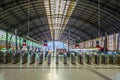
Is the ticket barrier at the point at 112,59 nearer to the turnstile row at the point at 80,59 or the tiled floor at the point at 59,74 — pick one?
the turnstile row at the point at 80,59

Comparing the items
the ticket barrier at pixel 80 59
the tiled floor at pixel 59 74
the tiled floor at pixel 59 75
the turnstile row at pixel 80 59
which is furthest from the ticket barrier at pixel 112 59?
the tiled floor at pixel 59 75

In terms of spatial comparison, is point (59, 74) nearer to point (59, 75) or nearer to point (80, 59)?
point (59, 75)

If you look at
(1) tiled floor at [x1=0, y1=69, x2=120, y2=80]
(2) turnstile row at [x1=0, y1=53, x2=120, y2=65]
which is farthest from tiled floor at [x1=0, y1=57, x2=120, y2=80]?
(2) turnstile row at [x1=0, y1=53, x2=120, y2=65]

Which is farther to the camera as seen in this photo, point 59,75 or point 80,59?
point 80,59

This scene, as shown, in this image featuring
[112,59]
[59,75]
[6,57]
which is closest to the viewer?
[59,75]

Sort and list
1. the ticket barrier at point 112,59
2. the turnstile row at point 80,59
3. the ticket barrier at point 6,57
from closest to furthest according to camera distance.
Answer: the ticket barrier at point 6,57
the turnstile row at point 80,59
the ticket barrier at point 112,59

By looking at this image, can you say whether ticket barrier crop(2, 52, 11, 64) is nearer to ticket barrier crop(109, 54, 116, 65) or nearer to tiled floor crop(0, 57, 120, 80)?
tiled floor crop(0, 57, 120, 80)

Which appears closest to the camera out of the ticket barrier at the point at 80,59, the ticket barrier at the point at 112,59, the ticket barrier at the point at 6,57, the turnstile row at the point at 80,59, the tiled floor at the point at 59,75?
the tiled floor at the point at 59,75

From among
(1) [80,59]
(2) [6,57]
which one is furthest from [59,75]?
(2) [6,57]

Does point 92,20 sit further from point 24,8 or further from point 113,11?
point 24,8

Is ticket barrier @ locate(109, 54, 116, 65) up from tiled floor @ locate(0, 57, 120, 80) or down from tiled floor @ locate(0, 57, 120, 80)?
up

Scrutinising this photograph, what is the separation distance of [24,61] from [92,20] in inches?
1144

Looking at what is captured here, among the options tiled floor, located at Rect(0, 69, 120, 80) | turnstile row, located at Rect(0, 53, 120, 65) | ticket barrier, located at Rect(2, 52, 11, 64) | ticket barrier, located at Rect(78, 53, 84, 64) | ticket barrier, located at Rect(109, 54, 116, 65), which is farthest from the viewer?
ticket barrier, located at Rect(78, 53, 84, 64)

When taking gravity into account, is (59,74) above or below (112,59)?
below
